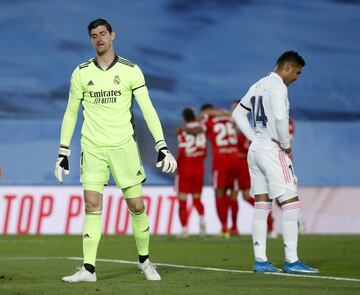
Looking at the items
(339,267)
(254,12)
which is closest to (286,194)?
(339,267)

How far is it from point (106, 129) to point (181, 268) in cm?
224

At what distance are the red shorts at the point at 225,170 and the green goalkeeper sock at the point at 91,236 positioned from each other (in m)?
9.84

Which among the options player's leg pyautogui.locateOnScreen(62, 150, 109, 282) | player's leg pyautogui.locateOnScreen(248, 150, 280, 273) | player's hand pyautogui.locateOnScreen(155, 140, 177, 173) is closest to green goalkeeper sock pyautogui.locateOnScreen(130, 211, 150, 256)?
player's leg pyautogui.locateOnScreen(62, 150, 109, 282)

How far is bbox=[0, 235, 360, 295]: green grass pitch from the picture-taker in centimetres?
938

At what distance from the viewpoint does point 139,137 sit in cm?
2245

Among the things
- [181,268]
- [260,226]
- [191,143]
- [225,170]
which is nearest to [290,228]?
[260,226]

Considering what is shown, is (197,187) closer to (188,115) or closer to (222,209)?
(222,209)

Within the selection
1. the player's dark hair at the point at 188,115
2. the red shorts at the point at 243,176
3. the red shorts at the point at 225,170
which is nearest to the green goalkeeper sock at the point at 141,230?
the red shorts at the point at 225,170

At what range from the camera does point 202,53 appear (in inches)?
1004

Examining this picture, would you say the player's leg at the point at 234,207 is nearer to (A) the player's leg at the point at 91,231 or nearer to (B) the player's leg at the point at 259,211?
(B) the player's leg at the point at 259,211

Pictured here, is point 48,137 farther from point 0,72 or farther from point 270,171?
point 270,171

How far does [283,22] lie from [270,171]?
1483cm

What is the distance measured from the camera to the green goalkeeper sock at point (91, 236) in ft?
33.3

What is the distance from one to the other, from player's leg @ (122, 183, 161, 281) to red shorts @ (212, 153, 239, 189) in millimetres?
9520
